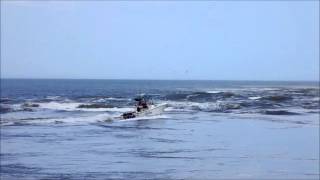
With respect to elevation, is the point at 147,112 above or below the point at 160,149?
above

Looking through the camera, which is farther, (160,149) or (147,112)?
(147,112)

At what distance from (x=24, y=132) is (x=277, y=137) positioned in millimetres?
11646

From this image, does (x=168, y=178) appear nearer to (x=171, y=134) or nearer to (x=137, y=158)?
(x=137, y=158)

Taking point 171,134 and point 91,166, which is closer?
point 91,166

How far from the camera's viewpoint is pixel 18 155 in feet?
59.8

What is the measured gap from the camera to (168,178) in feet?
46.3

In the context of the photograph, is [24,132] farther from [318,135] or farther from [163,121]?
[318,135]

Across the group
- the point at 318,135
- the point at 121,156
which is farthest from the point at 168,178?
the point at 318,135

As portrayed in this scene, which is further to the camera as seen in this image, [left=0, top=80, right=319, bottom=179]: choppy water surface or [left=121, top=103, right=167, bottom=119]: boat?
[left=121, top=103, right=167, bottom=119]: boat

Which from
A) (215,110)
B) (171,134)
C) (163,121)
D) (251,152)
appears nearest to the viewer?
(251,152)

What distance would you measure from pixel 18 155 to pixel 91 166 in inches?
135

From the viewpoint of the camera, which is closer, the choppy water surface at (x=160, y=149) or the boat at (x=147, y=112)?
the choppy water surface at (x=160, y=149)

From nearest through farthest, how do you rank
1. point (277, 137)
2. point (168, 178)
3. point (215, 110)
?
1. point (168, 178)
2. point (277, 137)
3. point (215, 110)

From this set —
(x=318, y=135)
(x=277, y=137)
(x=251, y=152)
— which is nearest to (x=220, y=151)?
(x=251, y=152)
